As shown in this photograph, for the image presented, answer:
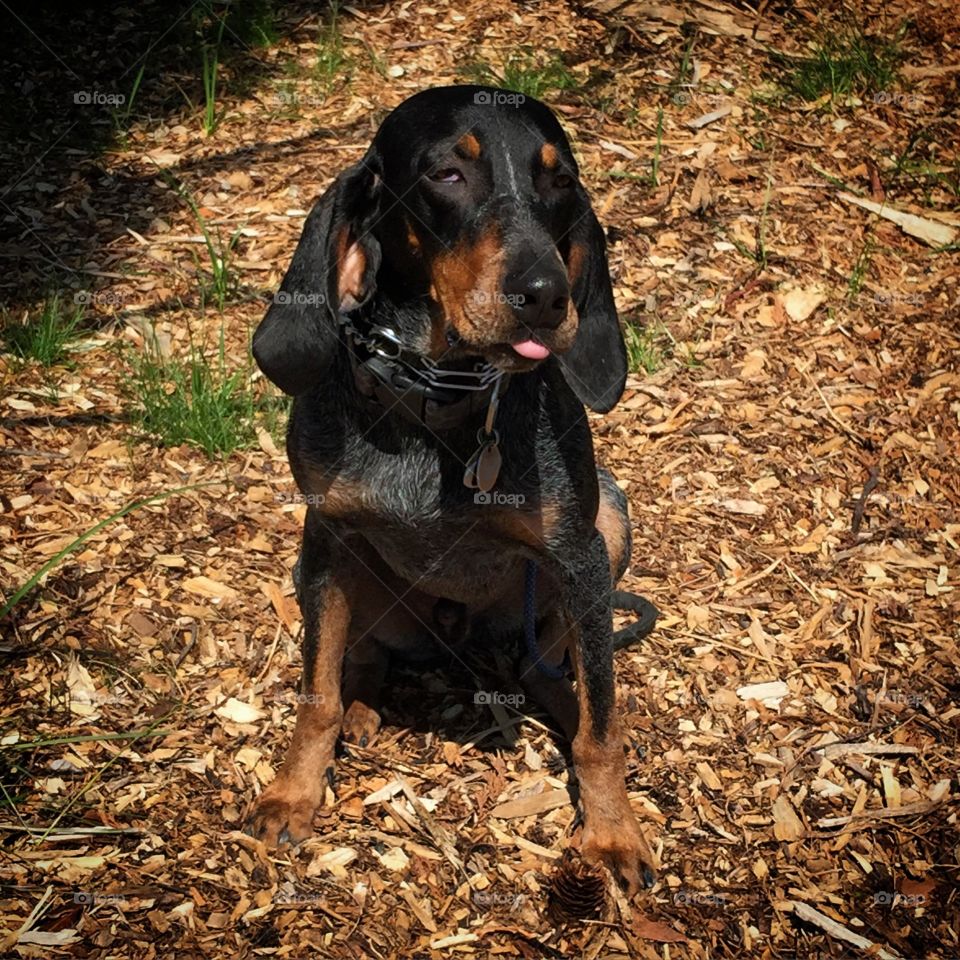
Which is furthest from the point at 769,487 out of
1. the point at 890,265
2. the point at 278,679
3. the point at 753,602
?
the point at 278,679

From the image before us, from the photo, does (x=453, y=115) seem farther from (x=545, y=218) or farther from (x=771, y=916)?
(x=771, y=916)

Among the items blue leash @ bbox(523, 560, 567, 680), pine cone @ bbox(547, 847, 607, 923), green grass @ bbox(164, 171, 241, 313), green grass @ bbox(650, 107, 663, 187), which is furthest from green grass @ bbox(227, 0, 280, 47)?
pine cone @ bbox(547, 847, 607, 923)

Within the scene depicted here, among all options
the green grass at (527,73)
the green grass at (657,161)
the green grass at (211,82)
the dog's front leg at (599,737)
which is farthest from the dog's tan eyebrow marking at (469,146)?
the green grass at (211,82)

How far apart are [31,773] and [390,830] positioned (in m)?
1.15

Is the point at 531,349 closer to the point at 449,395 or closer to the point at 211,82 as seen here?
the point at 449,395

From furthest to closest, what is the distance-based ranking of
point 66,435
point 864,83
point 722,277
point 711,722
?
point 864,83, point 722,277, point 66,435, point 711,722

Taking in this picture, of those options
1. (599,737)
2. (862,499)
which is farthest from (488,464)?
(862,499)

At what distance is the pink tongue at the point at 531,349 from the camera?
10.9 feet

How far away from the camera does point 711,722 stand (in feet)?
14.3

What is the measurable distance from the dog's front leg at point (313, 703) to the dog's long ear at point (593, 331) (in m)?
0.94

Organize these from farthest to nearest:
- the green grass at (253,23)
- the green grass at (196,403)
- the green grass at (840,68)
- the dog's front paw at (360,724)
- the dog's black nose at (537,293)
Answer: the green grass at (253,23), the green grass at (840,68), the green grass at (196,403), the dog's front paw at (360,724), the dog's black nose at (537,293)

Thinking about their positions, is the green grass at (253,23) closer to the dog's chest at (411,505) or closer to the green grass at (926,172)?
the green grass at (926,172)

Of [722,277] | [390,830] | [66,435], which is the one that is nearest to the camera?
[390,830]

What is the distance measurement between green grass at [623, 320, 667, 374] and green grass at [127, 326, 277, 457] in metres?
1.68
